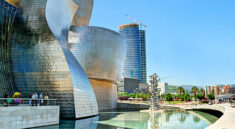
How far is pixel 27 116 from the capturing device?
44.4 feet

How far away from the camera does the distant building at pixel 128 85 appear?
124 meters

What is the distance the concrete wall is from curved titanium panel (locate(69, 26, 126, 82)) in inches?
85.3

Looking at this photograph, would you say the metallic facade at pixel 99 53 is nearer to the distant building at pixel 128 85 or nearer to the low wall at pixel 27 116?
the low wall at pixel 27 116

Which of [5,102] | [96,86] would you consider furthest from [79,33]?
[5,102]

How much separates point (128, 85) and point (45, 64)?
358 ft

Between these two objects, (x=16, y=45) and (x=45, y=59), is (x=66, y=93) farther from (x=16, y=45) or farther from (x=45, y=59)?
(x=16, y=45)

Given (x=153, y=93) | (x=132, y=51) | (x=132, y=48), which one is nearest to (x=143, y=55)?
(x=132, y=51)

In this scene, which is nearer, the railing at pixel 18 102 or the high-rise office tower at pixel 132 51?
the railing at pixel 18 102

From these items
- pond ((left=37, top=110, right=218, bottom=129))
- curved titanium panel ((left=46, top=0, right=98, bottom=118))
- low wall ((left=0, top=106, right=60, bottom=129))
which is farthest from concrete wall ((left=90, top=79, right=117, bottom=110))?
low wall ((left=0, top=106, right=60, bottom=129))

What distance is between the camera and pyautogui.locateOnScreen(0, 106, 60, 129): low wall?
1215 centimetres

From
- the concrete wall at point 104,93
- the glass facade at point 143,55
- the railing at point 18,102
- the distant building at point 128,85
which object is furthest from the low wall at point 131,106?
the glass facade at point 143,55

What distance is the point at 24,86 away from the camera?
2002 cm

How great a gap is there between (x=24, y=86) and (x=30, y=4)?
8915 mm

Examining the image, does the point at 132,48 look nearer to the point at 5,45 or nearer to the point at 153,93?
the point at 153,93
